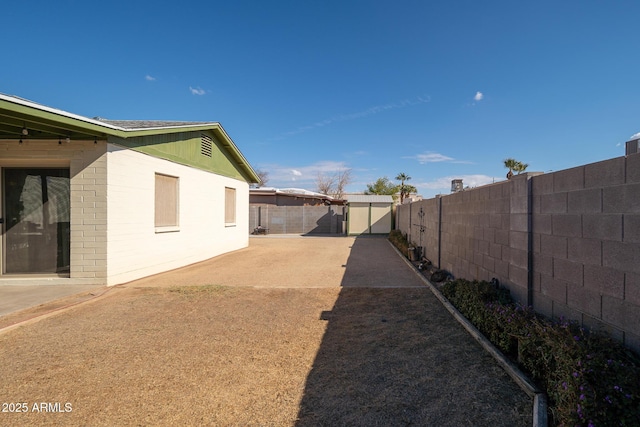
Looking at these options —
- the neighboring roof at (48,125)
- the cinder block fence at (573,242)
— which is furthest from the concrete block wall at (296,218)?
the cinder block fence at (573,242)

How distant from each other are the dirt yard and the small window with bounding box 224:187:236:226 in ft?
21.6

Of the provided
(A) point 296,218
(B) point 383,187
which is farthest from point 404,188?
(A) point 296,218

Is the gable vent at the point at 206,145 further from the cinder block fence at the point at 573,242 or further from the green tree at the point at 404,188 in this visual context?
the green tree at the point at 404,188

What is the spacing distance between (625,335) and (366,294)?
13.2 feet

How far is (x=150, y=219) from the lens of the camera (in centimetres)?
770

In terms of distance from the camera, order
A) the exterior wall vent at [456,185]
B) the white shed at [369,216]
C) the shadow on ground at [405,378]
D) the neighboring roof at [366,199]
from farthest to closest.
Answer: the white shed at [369,216]
the neighboring roof at [366,199]
the exterior wall vent at [456,185]
the shadow on ground at [405,378]

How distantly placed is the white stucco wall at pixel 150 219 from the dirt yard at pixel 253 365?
1368 millimetres

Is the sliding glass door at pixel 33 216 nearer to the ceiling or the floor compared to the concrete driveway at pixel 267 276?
nearer to the ceiling

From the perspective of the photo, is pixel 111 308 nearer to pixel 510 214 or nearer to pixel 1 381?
pixel 1 381

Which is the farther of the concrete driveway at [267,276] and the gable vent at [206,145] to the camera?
the gable vent at [206,145]

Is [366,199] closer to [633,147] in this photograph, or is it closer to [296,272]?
[296,272]

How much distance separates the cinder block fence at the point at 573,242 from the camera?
2.33 meters

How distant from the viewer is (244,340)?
12.8 ft

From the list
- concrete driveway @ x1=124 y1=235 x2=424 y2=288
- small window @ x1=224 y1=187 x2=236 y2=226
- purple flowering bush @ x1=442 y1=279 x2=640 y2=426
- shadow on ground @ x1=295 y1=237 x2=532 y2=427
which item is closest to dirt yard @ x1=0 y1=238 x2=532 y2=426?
shadow on ground @ x1=295 y1=237 x2=532 y2=427
